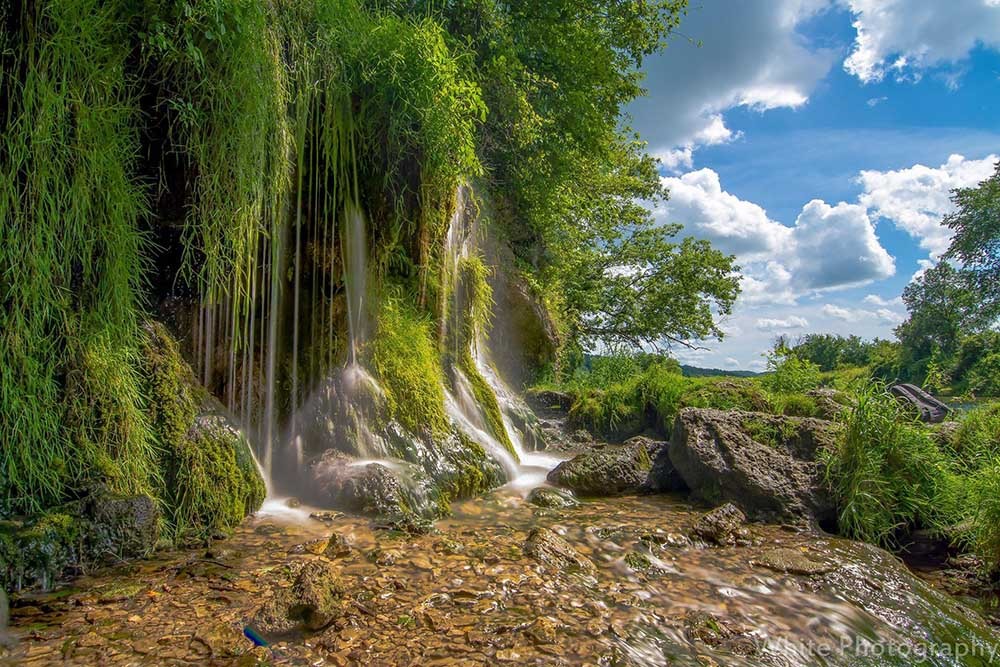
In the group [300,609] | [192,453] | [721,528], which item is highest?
[192,453]

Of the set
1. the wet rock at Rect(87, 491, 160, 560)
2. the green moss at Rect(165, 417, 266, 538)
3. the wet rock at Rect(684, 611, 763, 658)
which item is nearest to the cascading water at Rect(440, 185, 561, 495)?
the green moss at Rect(165, 417, 266, 538)

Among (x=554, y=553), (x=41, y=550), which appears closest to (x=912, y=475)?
(x=554, y=553)

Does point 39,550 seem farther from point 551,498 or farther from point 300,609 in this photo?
point 551,498

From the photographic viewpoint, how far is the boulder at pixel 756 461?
4.76m

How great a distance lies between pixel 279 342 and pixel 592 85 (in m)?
7.03

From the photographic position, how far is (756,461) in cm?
516

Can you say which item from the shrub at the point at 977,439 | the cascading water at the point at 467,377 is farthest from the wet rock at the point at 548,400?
the shrub at the point at 977,439

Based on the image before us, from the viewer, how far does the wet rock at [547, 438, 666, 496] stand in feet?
18.5

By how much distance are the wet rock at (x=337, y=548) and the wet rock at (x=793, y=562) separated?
2745 millimetres

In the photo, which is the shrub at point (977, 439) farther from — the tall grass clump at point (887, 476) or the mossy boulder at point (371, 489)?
the mossy boulder at point (371, 489)

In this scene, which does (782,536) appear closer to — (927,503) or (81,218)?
(927,503)

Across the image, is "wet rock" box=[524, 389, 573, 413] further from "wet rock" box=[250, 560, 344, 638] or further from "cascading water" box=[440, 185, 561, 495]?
"wet rock" box=[250, 560, 344, 638]

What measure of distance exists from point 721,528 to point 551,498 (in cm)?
155

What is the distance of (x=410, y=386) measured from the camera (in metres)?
→ 5.89
